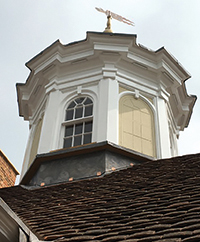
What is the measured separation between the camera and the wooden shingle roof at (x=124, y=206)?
4.32m

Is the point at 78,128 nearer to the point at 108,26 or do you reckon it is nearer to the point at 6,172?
the point at 6,172

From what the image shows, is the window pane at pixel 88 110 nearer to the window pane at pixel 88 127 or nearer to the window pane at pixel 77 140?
the window pane at pixel 88 127

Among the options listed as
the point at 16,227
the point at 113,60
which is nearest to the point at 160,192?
the point at 16,227

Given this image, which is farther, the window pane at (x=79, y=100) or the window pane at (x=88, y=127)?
the window pane at (x=79, y=100)

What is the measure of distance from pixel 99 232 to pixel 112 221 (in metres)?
0.33

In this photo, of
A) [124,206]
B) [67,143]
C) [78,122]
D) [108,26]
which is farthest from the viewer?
[108,26]

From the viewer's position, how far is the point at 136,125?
9828 millimetres

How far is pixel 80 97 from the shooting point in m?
10.5

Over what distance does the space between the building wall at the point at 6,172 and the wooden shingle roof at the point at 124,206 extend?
13.3 ft

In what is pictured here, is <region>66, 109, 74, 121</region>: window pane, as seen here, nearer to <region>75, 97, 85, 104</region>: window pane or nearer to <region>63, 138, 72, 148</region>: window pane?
<region>75, 97, 85, 104</region>: window pane

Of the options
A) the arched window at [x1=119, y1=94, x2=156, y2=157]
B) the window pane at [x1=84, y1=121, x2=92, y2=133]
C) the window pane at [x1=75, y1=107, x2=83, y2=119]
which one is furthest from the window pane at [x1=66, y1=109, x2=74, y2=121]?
the arched window at [x1=119, y1=94, x2=156, y2=157]

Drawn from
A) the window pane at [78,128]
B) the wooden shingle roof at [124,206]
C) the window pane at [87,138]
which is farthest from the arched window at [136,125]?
the wooden shingle roof at [124,206]

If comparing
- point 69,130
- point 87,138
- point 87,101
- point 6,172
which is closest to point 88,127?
point 87,138

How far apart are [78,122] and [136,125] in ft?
4.50
